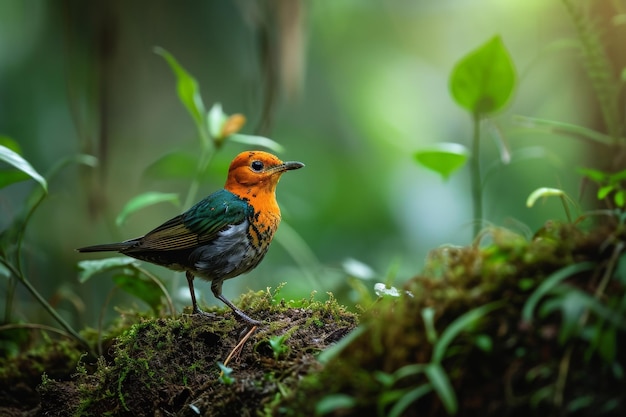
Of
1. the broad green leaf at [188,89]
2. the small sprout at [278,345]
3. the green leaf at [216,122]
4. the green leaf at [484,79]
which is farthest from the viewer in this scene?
the green leaf at [216,122]

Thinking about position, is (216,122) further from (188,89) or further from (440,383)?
(440,383)

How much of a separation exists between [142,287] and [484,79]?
2141mm

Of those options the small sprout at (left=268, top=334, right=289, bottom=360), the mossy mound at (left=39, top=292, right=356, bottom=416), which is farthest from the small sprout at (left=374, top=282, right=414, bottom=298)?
the small sprout at (left=268, top=334, right=289, bottom=360)

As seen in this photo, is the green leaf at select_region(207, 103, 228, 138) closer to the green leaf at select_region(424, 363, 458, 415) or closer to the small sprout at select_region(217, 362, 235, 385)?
the small sprout at select_region(217, 362, 235, 385)

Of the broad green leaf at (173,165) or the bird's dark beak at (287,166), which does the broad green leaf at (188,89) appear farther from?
the bird's dark beak at (287,166)

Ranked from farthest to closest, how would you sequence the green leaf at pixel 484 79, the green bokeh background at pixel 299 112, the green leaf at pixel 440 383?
the green bokeh background at pixel 299 112 → the green leaf at pixel 484 79 → the green leaf at pixel 440 383

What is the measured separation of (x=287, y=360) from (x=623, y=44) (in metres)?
3.03

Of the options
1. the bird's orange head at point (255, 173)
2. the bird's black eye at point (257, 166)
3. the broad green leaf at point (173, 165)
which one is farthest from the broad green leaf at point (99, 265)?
the broad green leaf at point (173, 165)

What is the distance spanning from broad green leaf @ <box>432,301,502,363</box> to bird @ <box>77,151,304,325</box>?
177cm

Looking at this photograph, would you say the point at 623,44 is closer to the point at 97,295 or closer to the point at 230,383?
the point at 230,383

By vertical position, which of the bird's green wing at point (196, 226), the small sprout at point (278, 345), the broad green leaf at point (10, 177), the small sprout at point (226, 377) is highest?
the broad green leaf at point (10, 177)

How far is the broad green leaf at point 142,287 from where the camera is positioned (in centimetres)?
341

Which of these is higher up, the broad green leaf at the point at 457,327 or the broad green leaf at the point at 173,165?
the broad green leaf at the point at 457,327

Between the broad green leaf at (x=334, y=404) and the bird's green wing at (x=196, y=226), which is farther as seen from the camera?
the bird's green wing at (x=196, y=226)
